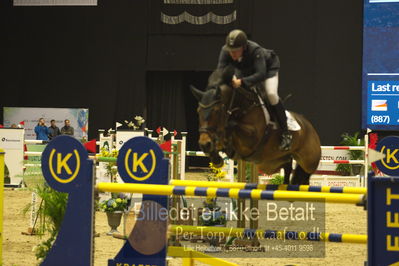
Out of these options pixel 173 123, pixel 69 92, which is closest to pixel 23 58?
pixel 69 92

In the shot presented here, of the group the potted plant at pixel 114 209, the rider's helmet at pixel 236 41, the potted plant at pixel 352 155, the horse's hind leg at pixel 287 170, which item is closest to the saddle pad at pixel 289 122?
the horse's hind leg at pixel 287 170

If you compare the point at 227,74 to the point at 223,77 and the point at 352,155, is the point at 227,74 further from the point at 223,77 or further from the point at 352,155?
the point at 352,155

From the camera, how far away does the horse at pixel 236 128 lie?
3.99 metres

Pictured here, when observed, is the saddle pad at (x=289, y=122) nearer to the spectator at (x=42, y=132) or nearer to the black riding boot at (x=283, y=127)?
the black riding boot at (x=283, y=127)

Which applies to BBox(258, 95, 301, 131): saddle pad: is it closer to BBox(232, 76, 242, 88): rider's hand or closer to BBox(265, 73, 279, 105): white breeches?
BBox(265, 73, 279, 105): white breeches

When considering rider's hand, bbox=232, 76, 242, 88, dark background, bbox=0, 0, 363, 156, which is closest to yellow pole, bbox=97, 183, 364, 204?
rider's hand, bbox=232, 76, 242, 88

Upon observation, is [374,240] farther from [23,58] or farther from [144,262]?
[23,58]

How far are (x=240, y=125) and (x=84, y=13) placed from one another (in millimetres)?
14887

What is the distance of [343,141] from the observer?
632 inches

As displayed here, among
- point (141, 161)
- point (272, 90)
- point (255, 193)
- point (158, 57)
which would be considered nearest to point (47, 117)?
point (158, 57)

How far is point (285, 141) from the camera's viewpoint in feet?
14.5

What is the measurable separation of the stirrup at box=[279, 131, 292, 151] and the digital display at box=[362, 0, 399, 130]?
11.0 m

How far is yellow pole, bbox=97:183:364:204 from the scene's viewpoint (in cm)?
355

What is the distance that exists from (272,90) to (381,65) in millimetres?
11288
